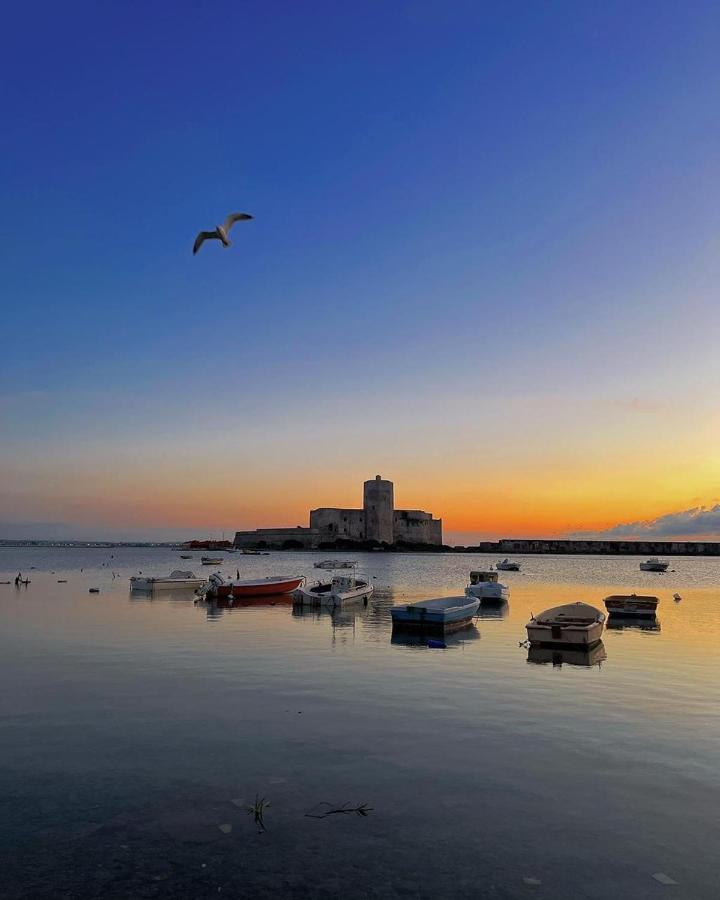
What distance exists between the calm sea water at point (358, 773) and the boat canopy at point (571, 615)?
148 inches

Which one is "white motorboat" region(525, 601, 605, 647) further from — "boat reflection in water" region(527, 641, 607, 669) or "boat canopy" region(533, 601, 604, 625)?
"boat reflection in water" region(527, 641, 607, 669)

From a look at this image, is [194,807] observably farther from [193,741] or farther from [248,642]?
[248,642]

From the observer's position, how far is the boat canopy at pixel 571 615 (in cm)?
2753

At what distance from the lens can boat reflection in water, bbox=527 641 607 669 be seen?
22.5 metres

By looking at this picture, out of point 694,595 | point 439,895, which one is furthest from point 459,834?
point 694,595

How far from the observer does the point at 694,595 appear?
185 ft

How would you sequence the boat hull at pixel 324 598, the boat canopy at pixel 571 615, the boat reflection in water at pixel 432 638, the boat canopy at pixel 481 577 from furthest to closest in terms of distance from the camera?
the boat canopy at pixel 481 577
the boat hull at pixel 324 598
the boat canopy at pixel 571 615
the boat reflection in water at pixel 432 638

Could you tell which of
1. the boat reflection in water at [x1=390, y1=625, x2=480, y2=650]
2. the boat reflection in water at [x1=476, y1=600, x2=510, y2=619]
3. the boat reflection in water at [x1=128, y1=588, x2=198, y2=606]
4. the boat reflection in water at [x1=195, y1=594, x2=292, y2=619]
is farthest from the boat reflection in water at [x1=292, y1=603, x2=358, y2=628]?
the boat reflection in water at [x1=128, y1=588, x2=198, y2=606]

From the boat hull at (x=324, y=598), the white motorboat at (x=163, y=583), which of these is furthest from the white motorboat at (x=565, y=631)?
the white motorboat at (x=163, y=583)

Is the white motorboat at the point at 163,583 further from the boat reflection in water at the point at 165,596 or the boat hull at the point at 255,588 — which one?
the boat hull at the point at 255,588

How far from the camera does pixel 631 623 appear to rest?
1393 inches

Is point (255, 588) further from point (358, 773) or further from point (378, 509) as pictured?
point (378, 509)

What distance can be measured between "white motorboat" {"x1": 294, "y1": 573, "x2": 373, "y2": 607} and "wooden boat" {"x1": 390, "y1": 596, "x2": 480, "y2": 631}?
8668 mm

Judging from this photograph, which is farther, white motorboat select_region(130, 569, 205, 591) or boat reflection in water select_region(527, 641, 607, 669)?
white motorboat select_region(130, 569, 205, 591)
